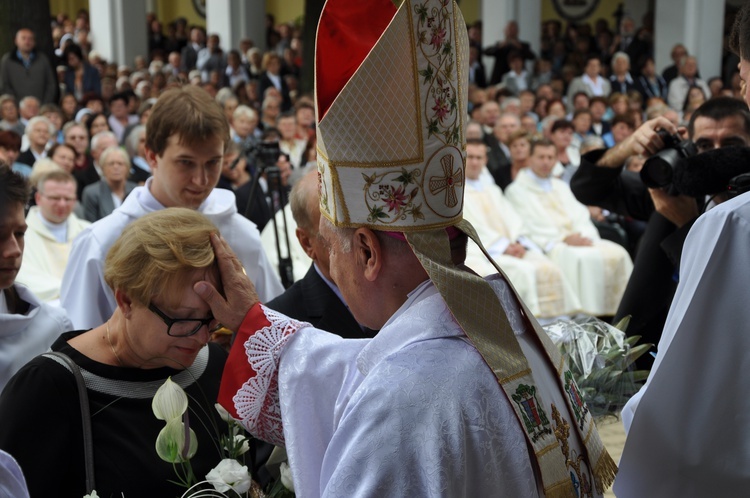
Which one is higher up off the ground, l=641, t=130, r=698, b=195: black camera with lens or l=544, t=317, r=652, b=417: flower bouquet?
l=641, t=130, r=698, b=195: black camera with lens

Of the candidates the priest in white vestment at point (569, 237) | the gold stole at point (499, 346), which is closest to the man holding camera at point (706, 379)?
the gold stole at point (499, 346)

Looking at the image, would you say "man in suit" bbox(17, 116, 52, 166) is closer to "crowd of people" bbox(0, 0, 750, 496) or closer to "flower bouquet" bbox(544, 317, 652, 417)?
"crowd of people" bbox(0, 0, 750, 496)

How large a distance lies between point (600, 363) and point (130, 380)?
1.18 metres

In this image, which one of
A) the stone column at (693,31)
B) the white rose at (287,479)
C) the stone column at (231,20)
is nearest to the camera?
the white rose at (287,479)

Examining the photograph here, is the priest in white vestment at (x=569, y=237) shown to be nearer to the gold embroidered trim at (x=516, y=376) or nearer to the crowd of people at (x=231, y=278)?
the crowd of people at (x=231, y=278)

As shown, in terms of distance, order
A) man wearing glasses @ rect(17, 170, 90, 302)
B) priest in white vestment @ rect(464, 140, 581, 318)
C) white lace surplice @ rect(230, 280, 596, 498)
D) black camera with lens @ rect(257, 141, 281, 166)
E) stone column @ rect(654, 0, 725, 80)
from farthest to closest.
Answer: stone column @ rect(654, 0, 725, 80), priest in white vestment @ rect(464, 140, 581, 318), man wearing glasses @ rect(17, 170, 90, 302), black camera with lens @ rect(257, 141, 281, 166), white lace surplice @ rect(230, 280, 596, 498)

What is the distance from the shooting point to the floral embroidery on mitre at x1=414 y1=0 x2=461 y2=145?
167 centimetres

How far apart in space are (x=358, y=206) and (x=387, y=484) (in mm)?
478

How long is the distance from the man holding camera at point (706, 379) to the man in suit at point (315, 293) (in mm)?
1189

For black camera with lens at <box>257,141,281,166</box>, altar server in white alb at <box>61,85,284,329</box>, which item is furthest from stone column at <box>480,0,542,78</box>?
altar server in white alb at <box>61,85,284,329</box>

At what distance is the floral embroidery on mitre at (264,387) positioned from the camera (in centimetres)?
201

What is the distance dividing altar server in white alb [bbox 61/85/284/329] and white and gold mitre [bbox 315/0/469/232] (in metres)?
1.70

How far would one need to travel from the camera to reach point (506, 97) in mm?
13844

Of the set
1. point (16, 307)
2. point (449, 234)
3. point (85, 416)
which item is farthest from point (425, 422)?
point (16, 307)
